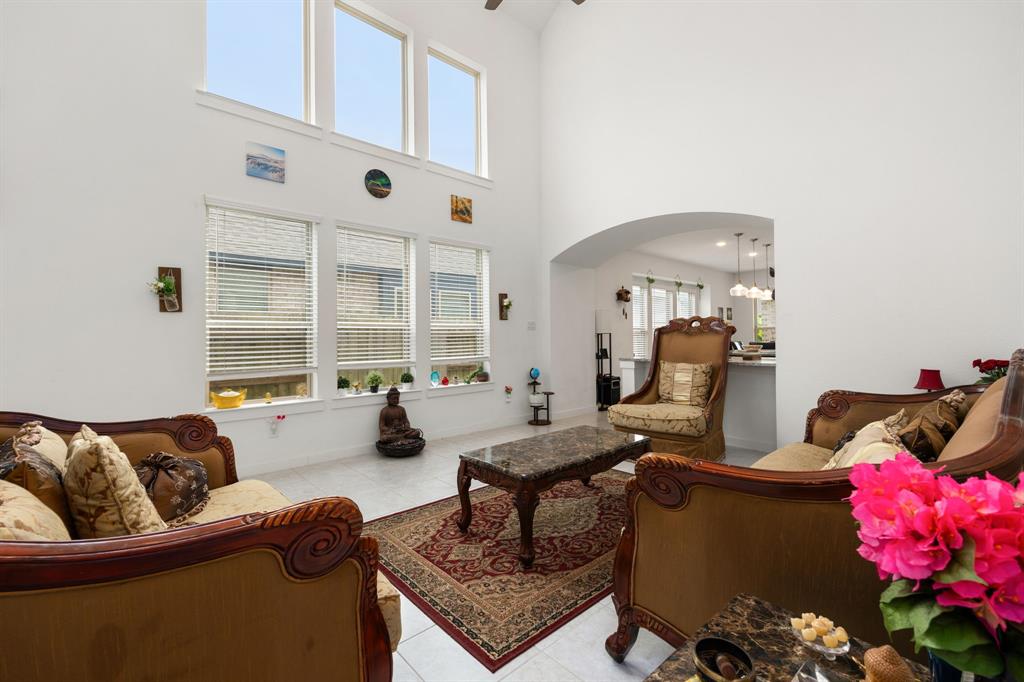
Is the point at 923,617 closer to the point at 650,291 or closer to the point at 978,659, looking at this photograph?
the point at 978,659

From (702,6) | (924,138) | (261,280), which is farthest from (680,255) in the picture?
(261,280)

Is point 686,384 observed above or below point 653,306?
below

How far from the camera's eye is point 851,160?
3.77 metres

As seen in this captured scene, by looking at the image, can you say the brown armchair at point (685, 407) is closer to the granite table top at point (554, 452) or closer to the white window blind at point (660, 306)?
the granite table top at point (554, 452)

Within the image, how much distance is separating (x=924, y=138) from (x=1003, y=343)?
167cm

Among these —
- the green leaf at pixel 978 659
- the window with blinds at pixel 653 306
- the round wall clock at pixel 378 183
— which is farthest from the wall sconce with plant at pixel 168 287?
the window with blinds at pixel 653 306

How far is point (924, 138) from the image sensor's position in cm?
344

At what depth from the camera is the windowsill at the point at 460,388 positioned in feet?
17.3

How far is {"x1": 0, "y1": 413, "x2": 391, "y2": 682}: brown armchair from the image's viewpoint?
2.57ft

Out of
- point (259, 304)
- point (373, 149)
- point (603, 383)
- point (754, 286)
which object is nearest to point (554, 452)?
point (259, 304)

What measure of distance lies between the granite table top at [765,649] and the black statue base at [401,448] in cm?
374

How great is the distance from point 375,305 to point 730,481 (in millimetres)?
4272

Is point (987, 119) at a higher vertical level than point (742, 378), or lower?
higher

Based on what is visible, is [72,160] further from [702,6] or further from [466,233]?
[702,6]
